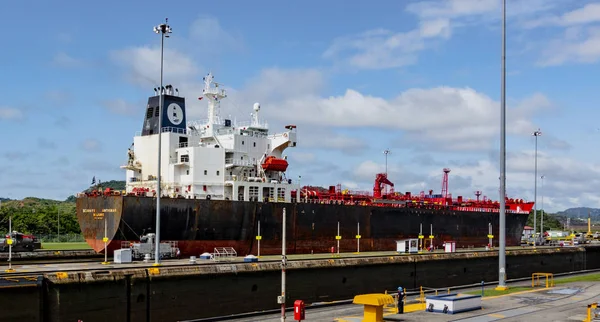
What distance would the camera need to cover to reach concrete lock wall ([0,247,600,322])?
85.5 feet

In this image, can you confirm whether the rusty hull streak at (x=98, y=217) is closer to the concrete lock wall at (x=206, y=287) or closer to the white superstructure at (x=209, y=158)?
the white superstructure at (x=209, y=158)

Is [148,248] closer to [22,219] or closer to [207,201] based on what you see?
[207,201]

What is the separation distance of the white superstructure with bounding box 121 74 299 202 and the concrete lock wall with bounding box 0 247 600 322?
41.6 feet

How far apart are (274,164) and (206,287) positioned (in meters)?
22.2

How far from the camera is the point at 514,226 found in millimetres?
80875

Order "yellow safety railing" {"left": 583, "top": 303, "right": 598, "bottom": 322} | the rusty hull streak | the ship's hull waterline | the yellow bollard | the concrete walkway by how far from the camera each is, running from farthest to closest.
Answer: the ship's hull waterline → the rusty hull streak → the concrete walkway → "yellow safety railing" {"left": 583, "top": 303, "right": 598, "bottom": 322} → the yellow bollard

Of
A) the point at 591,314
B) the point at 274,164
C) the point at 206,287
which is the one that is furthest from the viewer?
the point at 274,164

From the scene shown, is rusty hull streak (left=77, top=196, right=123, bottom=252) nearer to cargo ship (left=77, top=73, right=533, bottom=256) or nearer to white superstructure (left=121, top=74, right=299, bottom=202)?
cargo ship (left=77, top=73, right=533, bottom=256)

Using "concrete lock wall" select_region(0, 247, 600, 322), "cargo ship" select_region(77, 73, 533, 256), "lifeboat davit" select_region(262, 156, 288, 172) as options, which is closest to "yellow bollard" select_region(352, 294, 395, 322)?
"concrete lock wall" select_region(0, 247, 600, 322)

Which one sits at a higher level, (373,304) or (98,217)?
(98,217)

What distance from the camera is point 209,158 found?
163 ft

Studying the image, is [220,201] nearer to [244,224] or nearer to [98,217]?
[244,224]

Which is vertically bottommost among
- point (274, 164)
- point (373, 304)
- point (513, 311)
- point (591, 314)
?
point (513, 311)

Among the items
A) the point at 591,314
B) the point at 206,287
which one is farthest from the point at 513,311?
the point at 206,287
